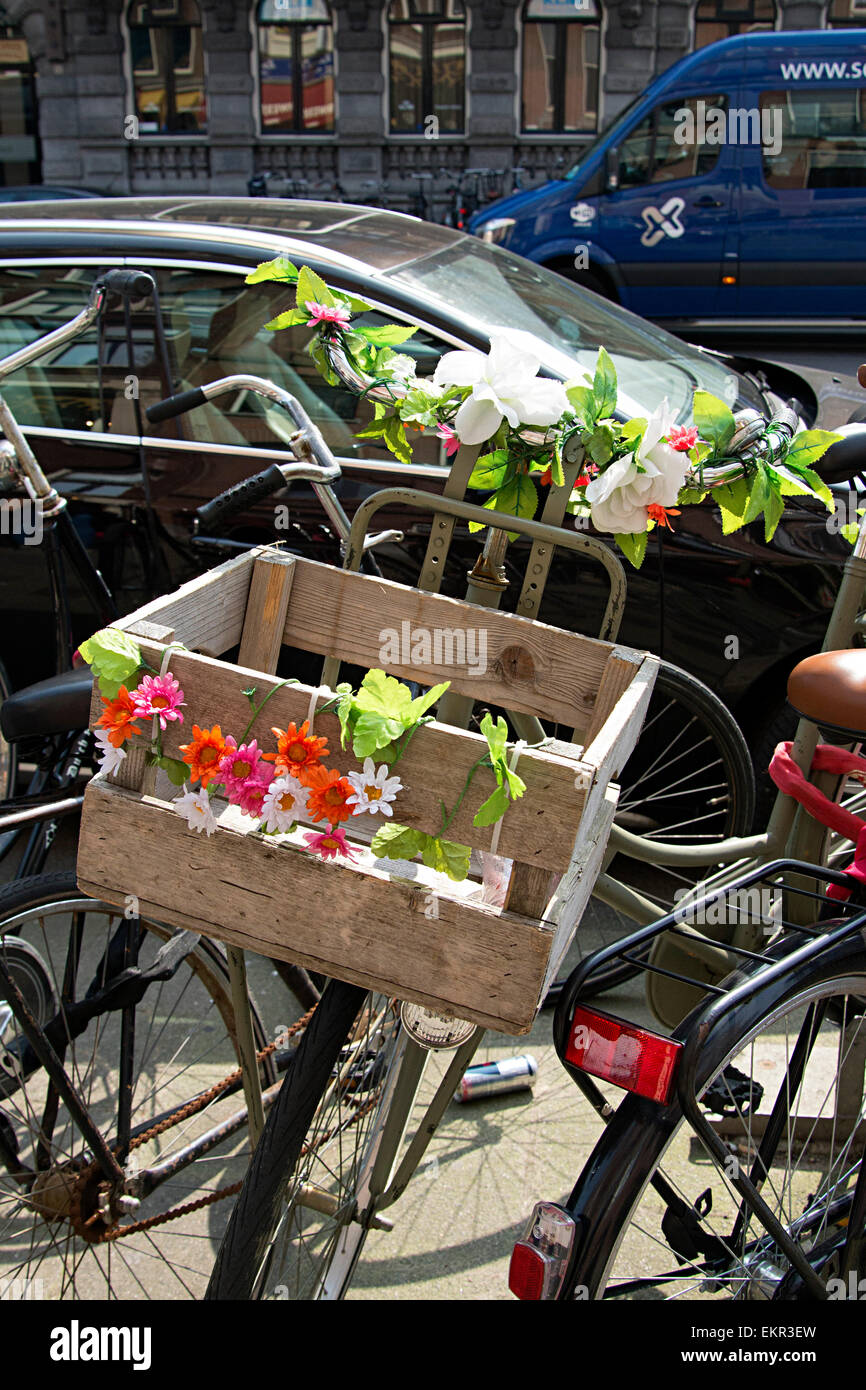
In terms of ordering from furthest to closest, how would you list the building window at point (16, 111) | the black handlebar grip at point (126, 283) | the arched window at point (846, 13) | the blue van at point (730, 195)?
the building window at point (16, 111)
the arched window at point (846, 13)
the blue van at point (730, 195)
the black handlebar grip at point (126, 283)

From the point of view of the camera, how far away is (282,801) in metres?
1.46

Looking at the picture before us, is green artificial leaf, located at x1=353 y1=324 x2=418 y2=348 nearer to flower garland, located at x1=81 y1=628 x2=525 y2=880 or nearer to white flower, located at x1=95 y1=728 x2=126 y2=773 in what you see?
flower garland, located at x1=81 y1=628 x2=525 y2=880

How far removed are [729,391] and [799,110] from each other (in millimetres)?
7148

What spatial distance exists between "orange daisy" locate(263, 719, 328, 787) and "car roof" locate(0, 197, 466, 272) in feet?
7.63

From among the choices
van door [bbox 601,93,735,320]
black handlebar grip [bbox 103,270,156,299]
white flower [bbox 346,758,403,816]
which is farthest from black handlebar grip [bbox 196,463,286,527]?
van door [bbox 601,93,735,320]

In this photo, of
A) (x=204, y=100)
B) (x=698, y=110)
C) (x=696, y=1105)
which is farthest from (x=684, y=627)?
(x=204, y=100)

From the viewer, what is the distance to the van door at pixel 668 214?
9.66 metres

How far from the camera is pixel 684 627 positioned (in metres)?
3.31

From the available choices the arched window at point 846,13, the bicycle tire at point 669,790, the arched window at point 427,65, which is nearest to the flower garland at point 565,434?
the bicycle tire at point 669,790

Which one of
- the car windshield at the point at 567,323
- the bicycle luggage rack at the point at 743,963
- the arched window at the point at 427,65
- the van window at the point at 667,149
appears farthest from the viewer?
the arched window at the point at 427,65

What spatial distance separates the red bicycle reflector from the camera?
5.21 ft

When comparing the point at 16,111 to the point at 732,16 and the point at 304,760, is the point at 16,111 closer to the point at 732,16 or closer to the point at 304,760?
the point at 732,16

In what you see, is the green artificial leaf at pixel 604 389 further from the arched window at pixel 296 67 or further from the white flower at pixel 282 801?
the arched window at pixel 296 67
